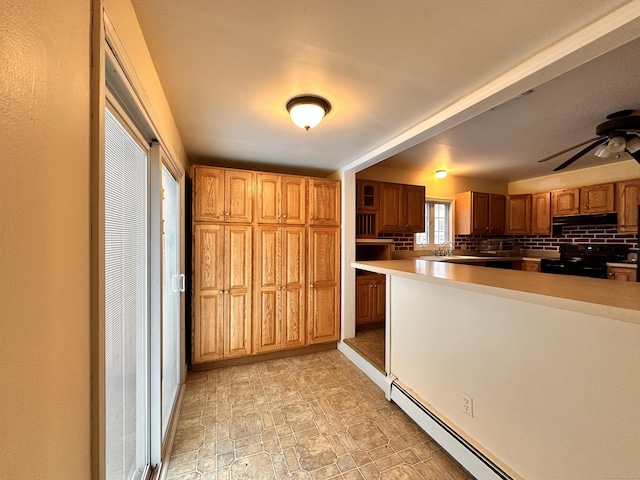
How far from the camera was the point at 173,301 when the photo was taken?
2.26m

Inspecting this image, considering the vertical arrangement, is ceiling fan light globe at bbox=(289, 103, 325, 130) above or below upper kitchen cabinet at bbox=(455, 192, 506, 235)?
above

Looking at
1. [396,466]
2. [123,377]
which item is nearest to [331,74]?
[123,377]

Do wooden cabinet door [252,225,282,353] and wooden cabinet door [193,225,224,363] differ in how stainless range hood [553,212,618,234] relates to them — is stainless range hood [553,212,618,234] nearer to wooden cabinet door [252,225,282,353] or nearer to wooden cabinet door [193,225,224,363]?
wooden cabinet door [252,225,282,353]

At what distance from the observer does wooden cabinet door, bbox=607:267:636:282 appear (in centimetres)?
334

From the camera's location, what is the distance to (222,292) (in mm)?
2744

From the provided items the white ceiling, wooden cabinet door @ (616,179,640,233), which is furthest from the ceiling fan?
wooden cabinet door @ (616,179,640,233)

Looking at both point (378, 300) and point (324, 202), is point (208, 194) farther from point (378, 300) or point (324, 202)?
point (378, 300)

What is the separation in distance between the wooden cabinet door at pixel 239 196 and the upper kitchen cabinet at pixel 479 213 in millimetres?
3678

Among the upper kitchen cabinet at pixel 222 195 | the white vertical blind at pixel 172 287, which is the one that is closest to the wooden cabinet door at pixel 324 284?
the upper kitchen cabinet at pixel 222 195

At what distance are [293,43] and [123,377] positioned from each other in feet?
5.63

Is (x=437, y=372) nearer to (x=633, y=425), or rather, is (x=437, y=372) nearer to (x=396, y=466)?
(x=396, y=466)

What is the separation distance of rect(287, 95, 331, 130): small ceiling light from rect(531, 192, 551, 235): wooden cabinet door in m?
4.67

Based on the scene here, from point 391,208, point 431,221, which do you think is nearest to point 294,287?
point 391,208

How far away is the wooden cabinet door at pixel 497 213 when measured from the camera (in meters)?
4.57
